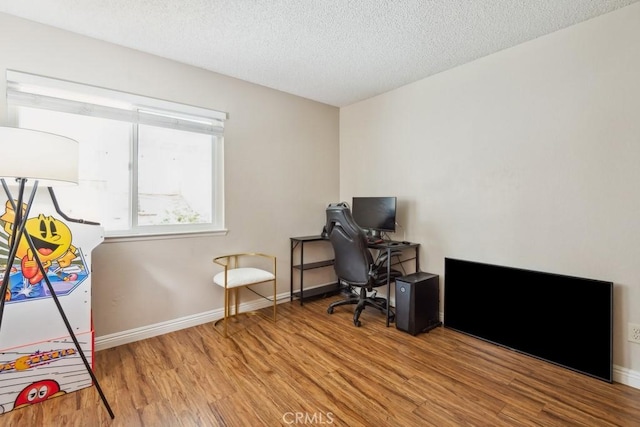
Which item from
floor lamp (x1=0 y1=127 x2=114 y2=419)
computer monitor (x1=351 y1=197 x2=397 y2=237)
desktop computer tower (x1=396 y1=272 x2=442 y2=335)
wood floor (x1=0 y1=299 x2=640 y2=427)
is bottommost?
wood floor (x1=0 y1=299 x2=640 y2=427)

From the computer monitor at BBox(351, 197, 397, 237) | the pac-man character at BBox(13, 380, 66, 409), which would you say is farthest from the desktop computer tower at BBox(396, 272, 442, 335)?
the pac-man character at BBox(13, 380, 66, 409)

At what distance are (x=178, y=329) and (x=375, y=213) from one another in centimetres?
231

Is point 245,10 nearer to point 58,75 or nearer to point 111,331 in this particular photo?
point 58,75

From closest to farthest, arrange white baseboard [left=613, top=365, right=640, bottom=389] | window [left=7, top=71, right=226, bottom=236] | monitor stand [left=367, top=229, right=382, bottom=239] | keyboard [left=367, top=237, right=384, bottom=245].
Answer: white baseboard [left=613, top=365, right=640, bottom=389] < window [left=7, top=71, right=226, bottom=236] < keyboard [left=367, top=237, right=384, bottom=245] < monitor stand [left=367, top=229, right=382, bottom=239]

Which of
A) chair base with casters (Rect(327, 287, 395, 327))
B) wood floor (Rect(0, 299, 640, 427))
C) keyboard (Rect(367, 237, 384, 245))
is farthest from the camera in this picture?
keyboard (Rect(367, 237, 384, 245))

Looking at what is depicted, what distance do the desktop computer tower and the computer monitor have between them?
629 millimetres

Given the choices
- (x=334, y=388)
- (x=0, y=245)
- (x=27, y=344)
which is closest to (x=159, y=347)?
(x=27, y=344)

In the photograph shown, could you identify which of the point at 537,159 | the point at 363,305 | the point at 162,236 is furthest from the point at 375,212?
the point at 162,236

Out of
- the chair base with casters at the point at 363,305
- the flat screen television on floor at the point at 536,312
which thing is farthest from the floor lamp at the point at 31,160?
the flat screen television on floor at the point at 536,312

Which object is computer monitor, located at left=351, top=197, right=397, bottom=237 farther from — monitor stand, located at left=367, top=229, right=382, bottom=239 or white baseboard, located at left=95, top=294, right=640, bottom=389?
white baseboard, located at left=95, top=294, right=640, bottom=389

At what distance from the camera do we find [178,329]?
2.75m

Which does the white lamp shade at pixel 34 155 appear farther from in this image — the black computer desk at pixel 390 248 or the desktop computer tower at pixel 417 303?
the desktop computer tower at pixel 417 303

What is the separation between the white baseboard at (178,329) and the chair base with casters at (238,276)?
0.31 feet

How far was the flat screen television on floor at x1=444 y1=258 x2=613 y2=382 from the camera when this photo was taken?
6.61 ft
